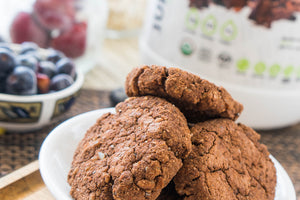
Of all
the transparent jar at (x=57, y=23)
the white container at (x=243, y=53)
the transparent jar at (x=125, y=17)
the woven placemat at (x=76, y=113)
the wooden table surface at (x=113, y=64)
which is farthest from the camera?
the transparent jar at (x=125, y=17)

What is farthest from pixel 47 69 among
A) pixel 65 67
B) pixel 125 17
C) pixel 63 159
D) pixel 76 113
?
pixel 125 17

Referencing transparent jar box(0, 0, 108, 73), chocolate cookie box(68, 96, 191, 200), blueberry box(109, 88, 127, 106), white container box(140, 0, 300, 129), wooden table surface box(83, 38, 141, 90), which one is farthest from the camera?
wooden table surface box(83, 38, 141, 90)

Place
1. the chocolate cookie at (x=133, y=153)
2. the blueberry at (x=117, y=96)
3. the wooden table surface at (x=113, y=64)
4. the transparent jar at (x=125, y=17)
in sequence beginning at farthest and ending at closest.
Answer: the transparent jar at (x=125, y=17) < the wooden table surface at (x=113, y=64) < the blueberry at (x=117, y=96) < the chocolate cookie at (x=133, y=153)

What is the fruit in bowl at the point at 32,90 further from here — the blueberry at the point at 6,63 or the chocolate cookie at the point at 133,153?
the chocolate cookie at the point at 133,153

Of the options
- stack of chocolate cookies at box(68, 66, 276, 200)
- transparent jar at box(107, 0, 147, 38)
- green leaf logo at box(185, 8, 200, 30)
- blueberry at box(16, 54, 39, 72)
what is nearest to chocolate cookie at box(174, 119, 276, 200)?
stack of chocolate cookies at box(68, 66, 276, 200)

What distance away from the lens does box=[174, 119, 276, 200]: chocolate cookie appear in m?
A: 0.53

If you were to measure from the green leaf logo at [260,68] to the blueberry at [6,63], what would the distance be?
656 millimetres

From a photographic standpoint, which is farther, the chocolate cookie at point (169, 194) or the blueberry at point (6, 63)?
the blueberry at point (6, 63)

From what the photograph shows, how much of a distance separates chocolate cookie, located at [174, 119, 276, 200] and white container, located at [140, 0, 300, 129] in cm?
34

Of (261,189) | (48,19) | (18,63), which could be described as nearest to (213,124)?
(261,189)

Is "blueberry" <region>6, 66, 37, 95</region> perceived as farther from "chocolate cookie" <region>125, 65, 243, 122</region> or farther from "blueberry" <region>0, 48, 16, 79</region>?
"chocolate cookie" <region>125, 65, 243, 122</region>

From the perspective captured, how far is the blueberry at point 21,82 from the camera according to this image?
0.83m

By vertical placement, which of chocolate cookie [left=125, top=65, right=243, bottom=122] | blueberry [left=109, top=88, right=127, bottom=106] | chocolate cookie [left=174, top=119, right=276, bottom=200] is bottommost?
blueberry [left=109, top=88, right=127, bottom=106]

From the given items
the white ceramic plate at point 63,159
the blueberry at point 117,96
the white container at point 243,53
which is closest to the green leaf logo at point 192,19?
the white container at point 243,53
